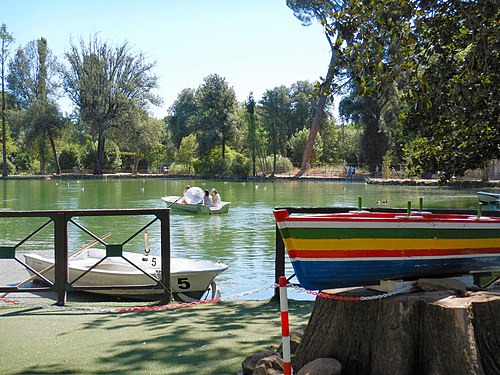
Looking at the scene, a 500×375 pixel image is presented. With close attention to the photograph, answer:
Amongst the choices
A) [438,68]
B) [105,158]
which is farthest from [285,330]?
[105,158]

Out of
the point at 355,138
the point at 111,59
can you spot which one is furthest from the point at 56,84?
the point at 355,138

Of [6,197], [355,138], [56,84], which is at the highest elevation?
[56,84]

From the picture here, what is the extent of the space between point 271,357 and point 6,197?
40.5m

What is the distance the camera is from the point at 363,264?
472cm

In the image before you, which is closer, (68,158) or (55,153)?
(55,153)

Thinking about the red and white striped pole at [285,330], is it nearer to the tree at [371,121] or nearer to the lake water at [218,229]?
the lake water at [218,229]

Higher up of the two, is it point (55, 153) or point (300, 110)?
point (300, 110)

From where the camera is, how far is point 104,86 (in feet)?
245

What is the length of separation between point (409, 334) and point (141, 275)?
230 inches

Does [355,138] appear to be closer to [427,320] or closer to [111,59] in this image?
[111,59]

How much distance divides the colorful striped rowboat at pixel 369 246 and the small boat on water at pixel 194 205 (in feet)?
83.3

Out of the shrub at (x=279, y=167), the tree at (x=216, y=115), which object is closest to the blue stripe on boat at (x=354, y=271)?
the shrub at (x=279, y=167)

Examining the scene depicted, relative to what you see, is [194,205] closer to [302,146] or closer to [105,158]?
[302,146]

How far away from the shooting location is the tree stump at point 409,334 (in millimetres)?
→ 4066
